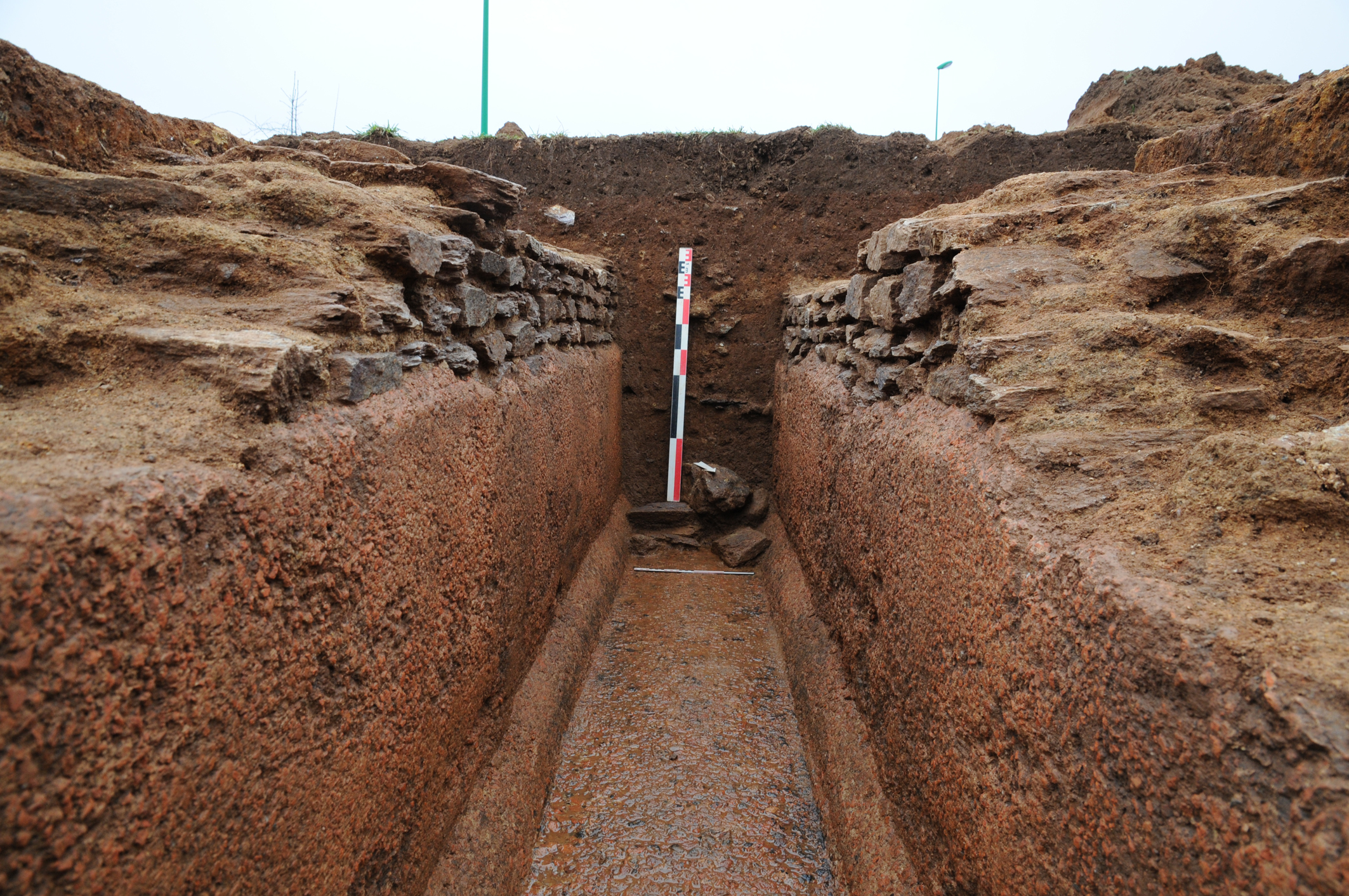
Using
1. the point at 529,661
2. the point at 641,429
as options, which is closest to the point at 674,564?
the point at 641,429

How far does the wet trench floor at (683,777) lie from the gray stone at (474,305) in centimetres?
155

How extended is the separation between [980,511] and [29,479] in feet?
5.32

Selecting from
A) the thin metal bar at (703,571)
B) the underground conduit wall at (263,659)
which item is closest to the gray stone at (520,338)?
the underground conduit wall at (263,659)

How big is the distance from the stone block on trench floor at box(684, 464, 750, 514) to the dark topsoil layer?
0.41 m

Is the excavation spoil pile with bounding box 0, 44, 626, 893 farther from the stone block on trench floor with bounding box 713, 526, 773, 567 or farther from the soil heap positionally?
the stone block on trench floor with bounding box 713, 526, 773, 567

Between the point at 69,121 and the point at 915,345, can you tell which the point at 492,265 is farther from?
the point at 915,345

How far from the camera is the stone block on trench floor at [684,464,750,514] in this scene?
4344 millimetres

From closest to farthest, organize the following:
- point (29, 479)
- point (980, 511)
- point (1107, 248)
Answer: point (29, 479) < point (980, 511) < point (1107, 248)

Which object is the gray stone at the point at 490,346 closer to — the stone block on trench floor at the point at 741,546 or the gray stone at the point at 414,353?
the gray stone at the point at 414,353

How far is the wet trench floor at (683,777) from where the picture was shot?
6.00 feet

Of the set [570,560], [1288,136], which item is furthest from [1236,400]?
[570,560]

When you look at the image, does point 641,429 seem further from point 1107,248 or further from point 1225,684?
point 1225,684

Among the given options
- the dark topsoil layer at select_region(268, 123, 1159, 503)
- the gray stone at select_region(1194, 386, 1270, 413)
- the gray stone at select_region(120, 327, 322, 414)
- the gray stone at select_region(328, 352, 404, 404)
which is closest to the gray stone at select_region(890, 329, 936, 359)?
the gray stone at select_region(1194, 386, 1270, 413)

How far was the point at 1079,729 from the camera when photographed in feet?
3.43
